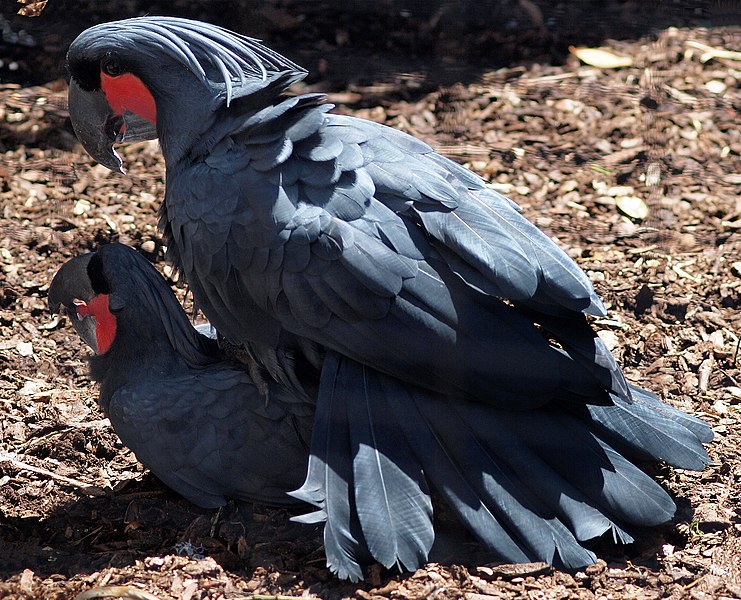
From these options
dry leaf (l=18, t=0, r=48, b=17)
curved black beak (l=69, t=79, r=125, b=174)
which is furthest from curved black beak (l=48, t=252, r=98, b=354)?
dry leaf (l=18, t=0, r=48, b=17)

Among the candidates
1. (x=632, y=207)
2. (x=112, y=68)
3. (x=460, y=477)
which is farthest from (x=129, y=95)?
(x=632, y=207)

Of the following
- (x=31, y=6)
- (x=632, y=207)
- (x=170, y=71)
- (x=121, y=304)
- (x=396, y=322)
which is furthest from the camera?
(x=632, y=207)

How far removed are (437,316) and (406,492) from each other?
37 centimetres

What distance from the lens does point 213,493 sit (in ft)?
7.42

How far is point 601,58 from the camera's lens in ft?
14.0

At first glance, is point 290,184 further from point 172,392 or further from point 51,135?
point 51,135

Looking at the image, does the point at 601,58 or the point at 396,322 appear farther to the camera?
the point at 601,58

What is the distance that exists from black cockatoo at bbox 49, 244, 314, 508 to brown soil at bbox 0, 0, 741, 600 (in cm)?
8

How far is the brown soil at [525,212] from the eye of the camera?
6.69ft

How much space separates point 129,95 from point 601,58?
8.35 feet

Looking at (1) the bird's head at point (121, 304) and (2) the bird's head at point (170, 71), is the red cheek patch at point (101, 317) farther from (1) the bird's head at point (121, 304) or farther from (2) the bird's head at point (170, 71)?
(2) the bird's head at point (170, 71)

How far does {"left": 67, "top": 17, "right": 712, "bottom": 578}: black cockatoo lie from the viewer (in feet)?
6.75

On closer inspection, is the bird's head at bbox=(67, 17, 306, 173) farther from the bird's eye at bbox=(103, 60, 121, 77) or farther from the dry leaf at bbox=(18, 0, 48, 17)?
the dry leaf at bbox=(18, 0, 48, 17)

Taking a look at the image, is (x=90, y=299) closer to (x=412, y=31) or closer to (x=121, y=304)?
(x=121, y=304)
